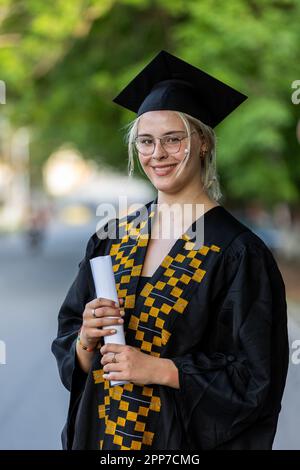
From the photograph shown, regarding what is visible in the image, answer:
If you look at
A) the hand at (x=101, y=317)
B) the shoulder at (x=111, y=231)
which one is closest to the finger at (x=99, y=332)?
the hand at (x=101, y=317)

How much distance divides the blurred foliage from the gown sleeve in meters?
8.29

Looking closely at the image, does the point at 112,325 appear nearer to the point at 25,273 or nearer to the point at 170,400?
the point at 170,400

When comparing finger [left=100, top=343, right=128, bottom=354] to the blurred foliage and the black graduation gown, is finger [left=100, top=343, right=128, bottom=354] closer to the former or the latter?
the black graduation gown

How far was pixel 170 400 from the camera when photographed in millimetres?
2080

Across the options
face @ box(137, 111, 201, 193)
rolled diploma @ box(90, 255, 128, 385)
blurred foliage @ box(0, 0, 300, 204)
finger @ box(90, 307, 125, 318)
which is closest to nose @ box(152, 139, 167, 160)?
face @ box(137, 111, 201, 193)

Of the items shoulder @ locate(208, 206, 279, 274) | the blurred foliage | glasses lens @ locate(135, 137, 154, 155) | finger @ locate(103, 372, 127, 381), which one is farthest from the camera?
the blurred foliage

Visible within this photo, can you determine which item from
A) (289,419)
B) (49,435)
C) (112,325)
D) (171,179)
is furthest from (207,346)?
(289,419)

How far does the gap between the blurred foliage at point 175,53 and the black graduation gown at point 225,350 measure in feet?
27.1

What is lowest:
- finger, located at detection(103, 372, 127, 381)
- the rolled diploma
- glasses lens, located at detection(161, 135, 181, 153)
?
finger, located at detection(103, 372, 127, 381)

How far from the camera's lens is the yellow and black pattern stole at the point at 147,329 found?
2.09 meters

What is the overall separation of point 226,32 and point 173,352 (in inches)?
372

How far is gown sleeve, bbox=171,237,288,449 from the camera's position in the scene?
202 centimetres

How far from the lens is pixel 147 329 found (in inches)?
83.1

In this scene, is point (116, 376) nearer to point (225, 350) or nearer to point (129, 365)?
point (129, 365)
